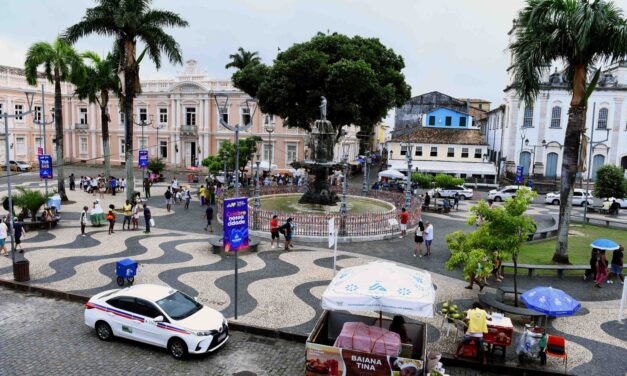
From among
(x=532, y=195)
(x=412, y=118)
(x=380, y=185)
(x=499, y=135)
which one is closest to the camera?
(x=532, y=195)

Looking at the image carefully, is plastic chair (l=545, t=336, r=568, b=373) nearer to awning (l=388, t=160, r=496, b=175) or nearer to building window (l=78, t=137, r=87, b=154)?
awning (l=388, t=160, r=496, b=175)

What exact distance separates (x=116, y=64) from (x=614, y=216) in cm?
3431

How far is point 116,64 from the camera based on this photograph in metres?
30.3

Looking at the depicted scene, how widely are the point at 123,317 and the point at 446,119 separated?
5491 cm

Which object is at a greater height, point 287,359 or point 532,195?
point 532,195

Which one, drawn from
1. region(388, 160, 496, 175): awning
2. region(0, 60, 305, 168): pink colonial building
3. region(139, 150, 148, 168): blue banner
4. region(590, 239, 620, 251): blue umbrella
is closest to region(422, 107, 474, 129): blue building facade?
region(388, 160, 496, 175): awning

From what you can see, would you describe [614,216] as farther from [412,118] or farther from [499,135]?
[412,118]

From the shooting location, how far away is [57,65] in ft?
96.2

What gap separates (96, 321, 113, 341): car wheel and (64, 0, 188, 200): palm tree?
17952 mm

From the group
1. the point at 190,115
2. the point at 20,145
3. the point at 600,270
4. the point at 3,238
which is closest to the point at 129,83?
the point at 3,238

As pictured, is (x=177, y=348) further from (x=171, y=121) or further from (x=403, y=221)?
(x=171, y=121)

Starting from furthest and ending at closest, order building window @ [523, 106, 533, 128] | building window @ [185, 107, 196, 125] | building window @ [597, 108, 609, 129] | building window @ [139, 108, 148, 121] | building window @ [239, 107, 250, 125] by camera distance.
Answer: building window @ [139, 108, 148, 121], building window @ [185, 107, 196, 125], building window @ [239, 107, 250, 125], building window @ [523, 106, 533, 128], building window @ [597, 108, 609, 129]

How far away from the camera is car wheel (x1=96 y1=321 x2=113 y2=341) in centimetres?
1129

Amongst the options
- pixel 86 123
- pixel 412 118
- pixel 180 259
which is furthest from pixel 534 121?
pixel 86 123
